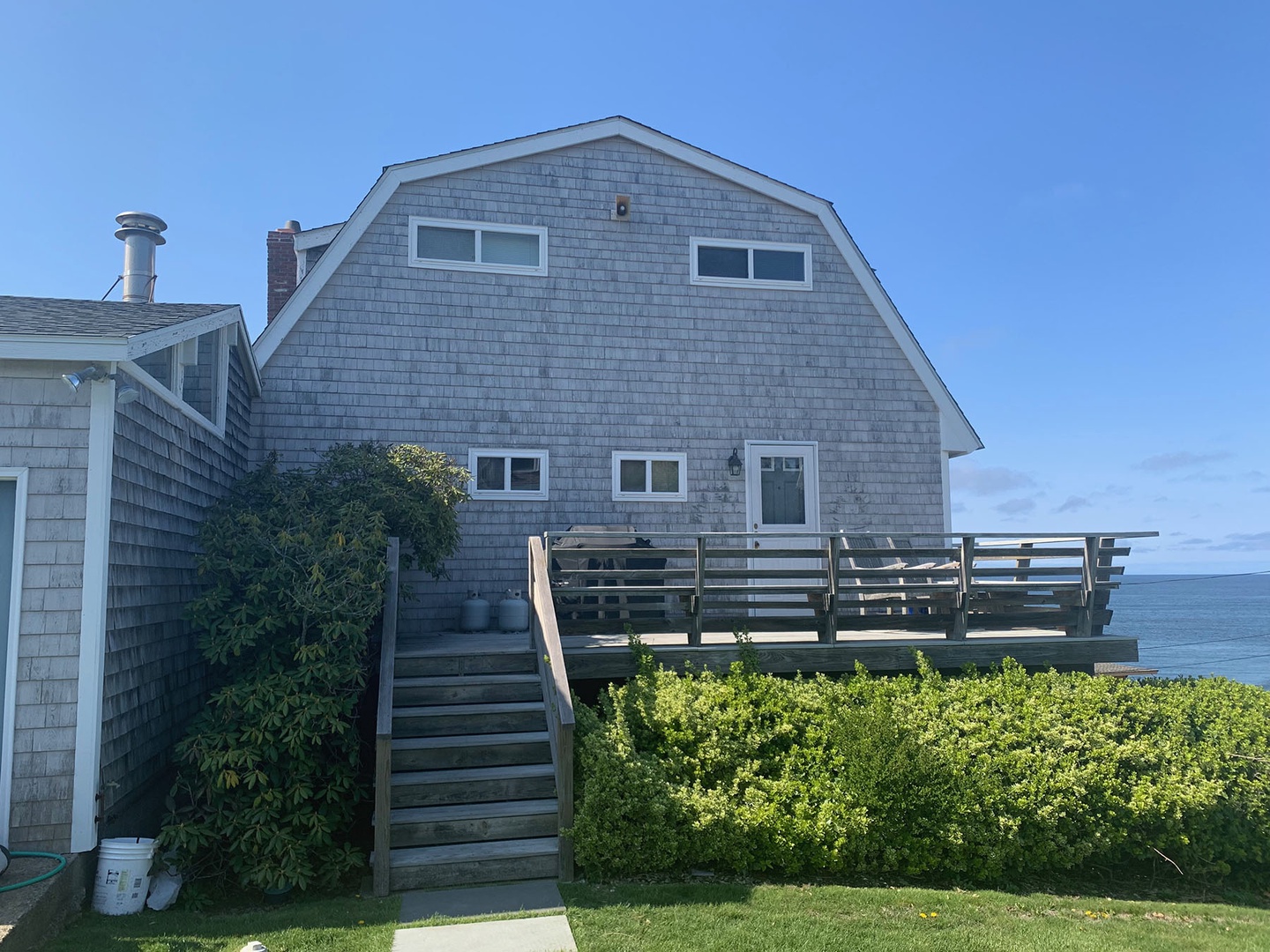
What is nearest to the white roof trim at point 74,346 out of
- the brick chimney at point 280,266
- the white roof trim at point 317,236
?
the white roof trim at point 317,236

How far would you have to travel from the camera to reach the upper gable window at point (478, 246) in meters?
10.2

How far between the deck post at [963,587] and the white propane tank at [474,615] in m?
4.75

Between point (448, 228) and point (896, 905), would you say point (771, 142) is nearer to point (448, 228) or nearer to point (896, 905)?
point (448, 228)

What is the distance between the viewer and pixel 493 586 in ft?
32.5

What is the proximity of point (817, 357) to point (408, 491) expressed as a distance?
5388 mm

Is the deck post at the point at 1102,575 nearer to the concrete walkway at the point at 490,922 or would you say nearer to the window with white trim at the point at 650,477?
the window with white trim at the point at 650,477

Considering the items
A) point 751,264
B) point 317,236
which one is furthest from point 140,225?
point 751,264

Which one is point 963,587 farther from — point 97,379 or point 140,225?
point 140,225

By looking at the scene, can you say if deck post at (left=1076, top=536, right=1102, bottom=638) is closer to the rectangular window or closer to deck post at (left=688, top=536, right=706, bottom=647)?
deck post at (left=688, top=536, right=706, bottom=647)

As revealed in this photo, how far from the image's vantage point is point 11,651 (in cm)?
508

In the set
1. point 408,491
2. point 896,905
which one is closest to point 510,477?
point 408,491

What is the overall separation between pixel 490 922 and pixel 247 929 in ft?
4.26

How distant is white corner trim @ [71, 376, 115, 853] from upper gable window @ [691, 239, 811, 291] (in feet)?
23.2

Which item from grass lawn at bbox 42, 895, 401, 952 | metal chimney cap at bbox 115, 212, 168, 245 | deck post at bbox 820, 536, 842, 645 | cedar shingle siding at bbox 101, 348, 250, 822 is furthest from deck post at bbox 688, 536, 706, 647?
metal chimney cap at bbox 115, 212, 168, 245
